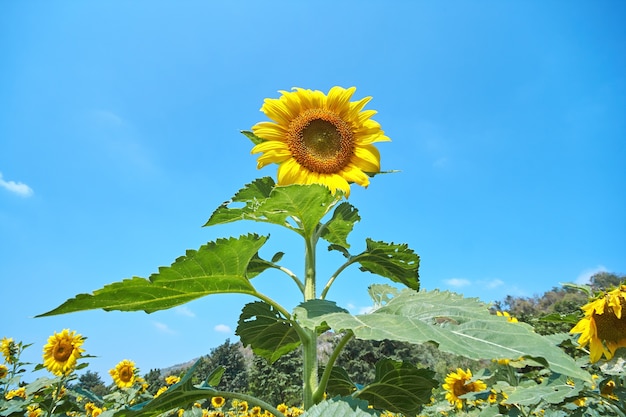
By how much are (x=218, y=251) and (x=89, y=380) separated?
149ft

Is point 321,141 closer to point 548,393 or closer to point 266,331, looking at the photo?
point 266,331

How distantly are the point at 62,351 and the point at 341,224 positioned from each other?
13.8 feet

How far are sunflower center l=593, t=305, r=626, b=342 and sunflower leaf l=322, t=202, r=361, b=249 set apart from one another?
1.35 metres

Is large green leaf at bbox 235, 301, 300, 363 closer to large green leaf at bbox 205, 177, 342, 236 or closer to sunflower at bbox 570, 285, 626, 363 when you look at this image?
large green leaf at bbox 205, 177, 342, 236

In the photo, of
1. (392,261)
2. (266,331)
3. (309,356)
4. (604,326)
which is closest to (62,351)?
(266,331)

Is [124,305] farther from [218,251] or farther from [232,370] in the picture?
[232,370]

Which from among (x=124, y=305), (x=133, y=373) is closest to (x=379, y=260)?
(x=124, y=305)

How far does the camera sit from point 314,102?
2.17 m

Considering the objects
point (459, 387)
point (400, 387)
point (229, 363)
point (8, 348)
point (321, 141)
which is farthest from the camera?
point (229, 363)

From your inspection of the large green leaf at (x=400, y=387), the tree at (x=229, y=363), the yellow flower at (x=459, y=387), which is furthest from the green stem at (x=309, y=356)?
the tree at (x=229, y=363)

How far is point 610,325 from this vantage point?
2061 mm

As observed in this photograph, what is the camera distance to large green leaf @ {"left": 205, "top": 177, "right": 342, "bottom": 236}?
4.71 feet

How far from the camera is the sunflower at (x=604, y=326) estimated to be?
6.66 feet

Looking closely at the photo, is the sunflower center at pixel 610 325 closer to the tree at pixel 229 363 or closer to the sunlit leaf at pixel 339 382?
the sunlit leaf at pixel 339 382
